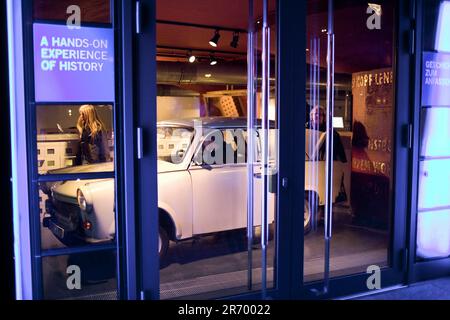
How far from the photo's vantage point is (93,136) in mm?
3303

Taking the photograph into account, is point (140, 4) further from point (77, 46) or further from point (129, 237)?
point (129, 237)

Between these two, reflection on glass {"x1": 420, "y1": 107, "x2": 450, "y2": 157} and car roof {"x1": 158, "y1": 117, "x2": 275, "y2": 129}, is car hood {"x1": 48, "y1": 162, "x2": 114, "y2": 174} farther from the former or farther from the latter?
reflection on glass {"x1": 420, "y1": 107, "x2": 450, "y2": 157}

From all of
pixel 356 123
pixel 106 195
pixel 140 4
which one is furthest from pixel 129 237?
pixel 356 123

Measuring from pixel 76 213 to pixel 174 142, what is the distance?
1.56 meters

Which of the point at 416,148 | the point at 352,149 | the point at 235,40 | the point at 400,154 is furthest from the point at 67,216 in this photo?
the point at 235,40

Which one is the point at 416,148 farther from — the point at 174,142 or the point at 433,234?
the point at 174,142

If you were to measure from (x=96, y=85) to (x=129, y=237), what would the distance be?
1005 mm

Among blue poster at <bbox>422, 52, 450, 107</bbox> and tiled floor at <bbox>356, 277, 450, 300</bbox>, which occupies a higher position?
blue poster at <bbox>422, 52, 450, 107</bbox>

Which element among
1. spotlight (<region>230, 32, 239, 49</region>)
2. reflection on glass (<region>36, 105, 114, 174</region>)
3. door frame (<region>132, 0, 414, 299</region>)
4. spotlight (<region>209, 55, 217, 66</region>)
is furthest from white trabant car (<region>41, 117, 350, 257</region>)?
spotlight (<region>209, 55, 217, 66</region>)

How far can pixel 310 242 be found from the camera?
5383 mm

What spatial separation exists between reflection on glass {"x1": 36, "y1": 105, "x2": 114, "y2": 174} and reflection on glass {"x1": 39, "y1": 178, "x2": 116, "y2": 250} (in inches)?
4.9

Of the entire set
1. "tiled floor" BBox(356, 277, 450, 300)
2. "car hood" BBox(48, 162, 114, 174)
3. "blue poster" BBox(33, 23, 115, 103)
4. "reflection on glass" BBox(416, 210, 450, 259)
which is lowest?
"tiled floor" BBox(356, 277, 450, 300)

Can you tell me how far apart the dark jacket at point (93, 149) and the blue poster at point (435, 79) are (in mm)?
2787

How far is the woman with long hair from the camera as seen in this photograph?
319cm
